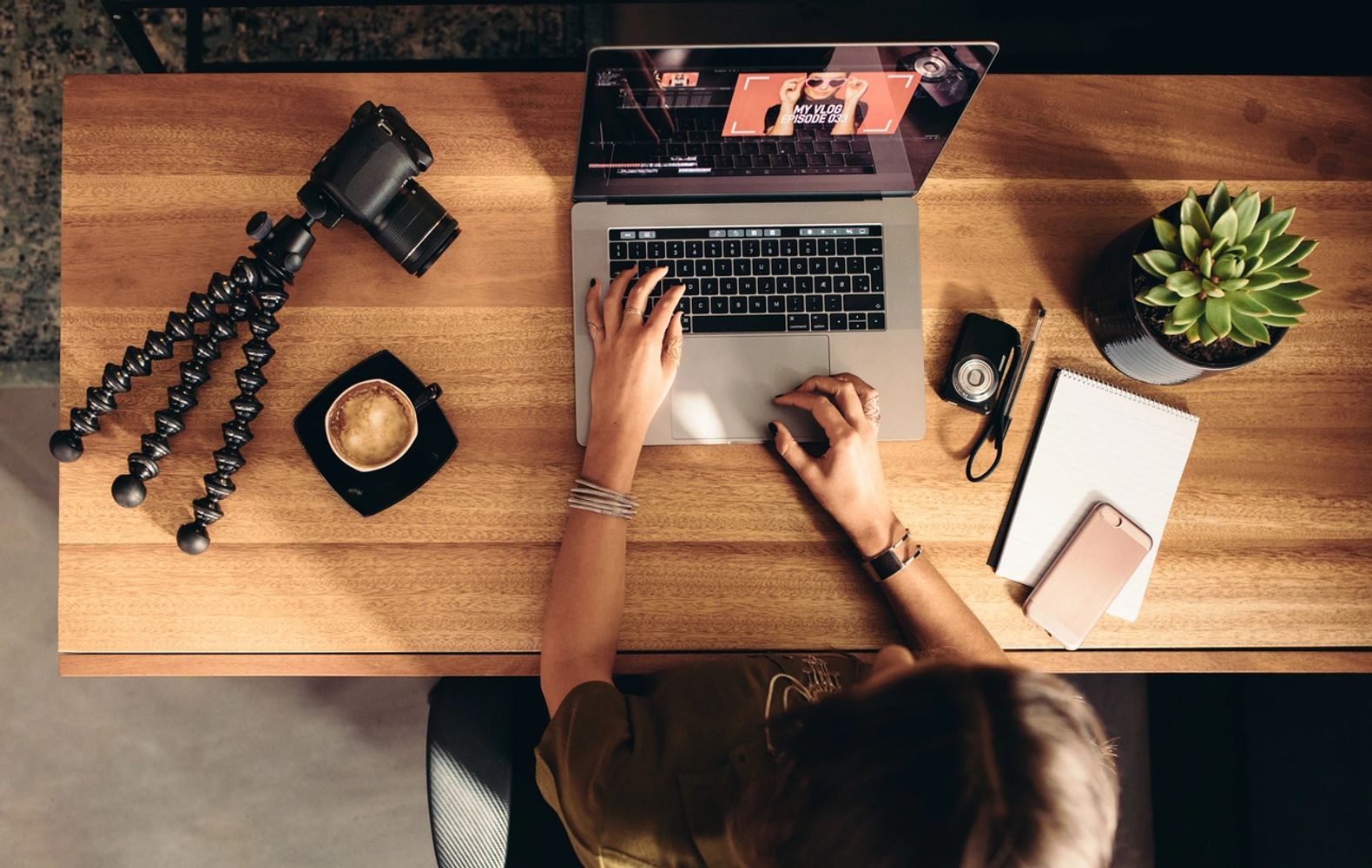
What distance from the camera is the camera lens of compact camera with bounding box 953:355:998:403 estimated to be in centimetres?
96

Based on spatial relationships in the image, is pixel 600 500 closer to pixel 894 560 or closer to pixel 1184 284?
pixel 894 560

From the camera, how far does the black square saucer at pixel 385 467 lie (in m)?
0.92

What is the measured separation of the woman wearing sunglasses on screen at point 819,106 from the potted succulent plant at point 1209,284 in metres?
0.35

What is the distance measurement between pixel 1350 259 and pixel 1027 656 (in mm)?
657

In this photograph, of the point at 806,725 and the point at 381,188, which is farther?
the point at 381,188

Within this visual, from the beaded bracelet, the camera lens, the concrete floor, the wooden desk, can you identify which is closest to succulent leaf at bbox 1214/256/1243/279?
the wooden desk

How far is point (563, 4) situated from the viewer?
166 cm

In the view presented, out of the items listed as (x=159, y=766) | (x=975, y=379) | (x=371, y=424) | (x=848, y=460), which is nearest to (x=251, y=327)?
(x=371, y=424)

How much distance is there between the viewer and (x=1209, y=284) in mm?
820

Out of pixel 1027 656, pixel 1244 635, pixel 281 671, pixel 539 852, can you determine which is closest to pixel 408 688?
pixel 539 852

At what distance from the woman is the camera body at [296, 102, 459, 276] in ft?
0.70

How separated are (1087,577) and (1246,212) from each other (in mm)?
438

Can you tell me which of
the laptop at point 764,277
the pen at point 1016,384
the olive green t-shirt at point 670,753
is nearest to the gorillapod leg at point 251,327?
the laptop at point 764,277

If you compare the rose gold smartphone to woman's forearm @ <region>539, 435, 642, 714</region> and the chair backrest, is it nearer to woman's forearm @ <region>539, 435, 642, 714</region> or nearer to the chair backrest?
woman's forearm @ <region>539, 435, 642, 714</region>
